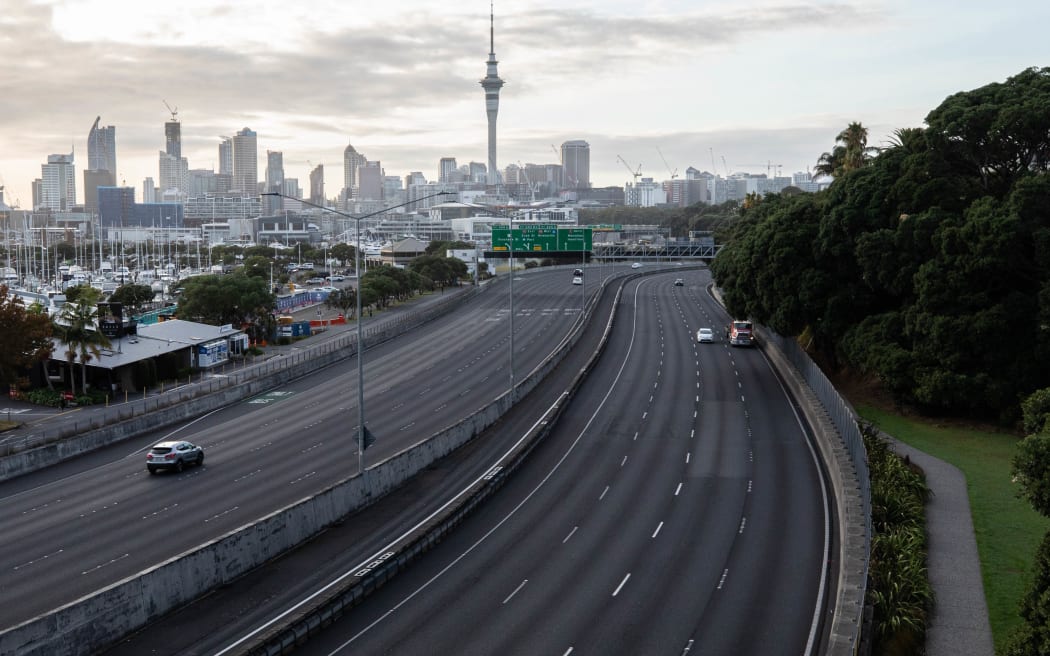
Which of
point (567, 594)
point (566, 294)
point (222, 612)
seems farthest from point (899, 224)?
point (566, 294)

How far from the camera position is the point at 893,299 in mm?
55125

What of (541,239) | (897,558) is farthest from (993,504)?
(541,239)

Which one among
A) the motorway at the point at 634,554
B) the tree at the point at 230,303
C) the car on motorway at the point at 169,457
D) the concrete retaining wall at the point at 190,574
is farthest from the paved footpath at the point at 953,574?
the tree at the point at 230,303

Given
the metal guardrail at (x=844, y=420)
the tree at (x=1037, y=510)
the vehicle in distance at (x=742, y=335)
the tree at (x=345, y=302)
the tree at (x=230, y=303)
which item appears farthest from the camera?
the tree at (x=345, y=302)

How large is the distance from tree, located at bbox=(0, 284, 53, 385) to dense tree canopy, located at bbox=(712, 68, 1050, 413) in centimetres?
3986

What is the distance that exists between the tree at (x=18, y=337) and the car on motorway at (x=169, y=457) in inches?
628

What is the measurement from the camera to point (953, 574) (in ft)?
85.8

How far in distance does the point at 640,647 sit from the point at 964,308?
106 ft

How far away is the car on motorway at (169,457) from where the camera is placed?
3650 centimetres

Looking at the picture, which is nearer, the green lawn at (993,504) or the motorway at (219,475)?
the green lawn at (993,504)

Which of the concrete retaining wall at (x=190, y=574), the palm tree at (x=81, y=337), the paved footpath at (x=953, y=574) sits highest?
the palm tree at (x=81, y=337)

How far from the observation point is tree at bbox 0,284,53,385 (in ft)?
158

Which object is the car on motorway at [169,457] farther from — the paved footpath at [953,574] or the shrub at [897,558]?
the paved footpath at [953,574]

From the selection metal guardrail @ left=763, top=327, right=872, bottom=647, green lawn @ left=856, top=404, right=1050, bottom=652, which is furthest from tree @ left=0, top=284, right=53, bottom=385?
green lawn @ left=856, top=404, right=1050, bottom=652
